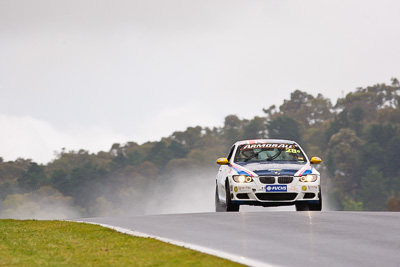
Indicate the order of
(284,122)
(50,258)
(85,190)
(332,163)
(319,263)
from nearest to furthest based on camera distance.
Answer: (319,263) < (50,258) < (332,163) < (284,122) < (85,190)

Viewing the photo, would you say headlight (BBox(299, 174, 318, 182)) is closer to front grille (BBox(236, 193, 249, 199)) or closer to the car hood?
the car hood

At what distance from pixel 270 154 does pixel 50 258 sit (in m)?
9.63

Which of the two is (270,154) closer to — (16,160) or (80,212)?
(80,212)

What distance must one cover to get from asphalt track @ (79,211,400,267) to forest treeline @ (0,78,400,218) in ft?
419

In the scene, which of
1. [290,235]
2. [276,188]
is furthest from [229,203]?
[290,235]

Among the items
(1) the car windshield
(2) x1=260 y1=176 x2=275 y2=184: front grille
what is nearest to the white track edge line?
(2) x1=260 y1=176 x2=275 y2=184: front grille

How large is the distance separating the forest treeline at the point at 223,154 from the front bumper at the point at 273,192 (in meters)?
125

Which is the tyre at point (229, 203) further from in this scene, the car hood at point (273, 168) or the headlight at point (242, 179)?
the car hood at point (273, 168)

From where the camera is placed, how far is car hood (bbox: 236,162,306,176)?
65.0 ft

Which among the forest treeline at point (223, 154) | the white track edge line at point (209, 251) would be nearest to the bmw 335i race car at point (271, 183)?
the white track edge line at point (209, 251)

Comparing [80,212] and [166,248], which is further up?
[166,248]

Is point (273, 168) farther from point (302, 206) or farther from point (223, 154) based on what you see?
point (223, 154)

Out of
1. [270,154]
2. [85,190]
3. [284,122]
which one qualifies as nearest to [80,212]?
[85,190]

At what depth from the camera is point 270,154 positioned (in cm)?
2117
